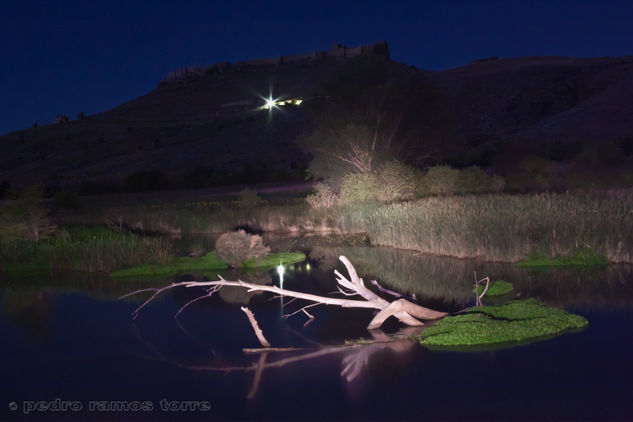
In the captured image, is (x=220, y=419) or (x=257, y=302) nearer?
(x=220, y=419)

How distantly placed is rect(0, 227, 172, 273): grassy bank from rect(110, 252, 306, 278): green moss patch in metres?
0.34

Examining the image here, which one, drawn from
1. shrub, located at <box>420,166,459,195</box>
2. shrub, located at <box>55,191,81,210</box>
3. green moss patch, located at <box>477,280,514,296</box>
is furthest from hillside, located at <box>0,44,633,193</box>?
green moss patch, located at <box>477,280,514,296</box>

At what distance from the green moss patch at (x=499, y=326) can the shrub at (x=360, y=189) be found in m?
17.5

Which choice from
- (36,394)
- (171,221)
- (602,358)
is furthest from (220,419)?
(171,221)

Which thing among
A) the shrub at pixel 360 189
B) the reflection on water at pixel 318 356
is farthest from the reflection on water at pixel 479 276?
the shrub at pixel 360 189

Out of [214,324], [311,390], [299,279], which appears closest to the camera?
[311,390]

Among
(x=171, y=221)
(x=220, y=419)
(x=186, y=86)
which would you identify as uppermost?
(x=186, y=86)

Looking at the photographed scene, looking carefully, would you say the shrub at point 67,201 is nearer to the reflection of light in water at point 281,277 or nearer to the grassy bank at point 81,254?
the grassy bank at point 81,254

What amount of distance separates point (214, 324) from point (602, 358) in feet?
21.2

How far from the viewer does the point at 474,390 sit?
7.67 m

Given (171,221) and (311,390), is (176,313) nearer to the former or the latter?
(311,390)

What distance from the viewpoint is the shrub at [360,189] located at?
28.0 m

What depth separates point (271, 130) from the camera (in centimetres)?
7675

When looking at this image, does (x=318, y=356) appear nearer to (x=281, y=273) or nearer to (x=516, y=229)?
(x=281, y=273)
